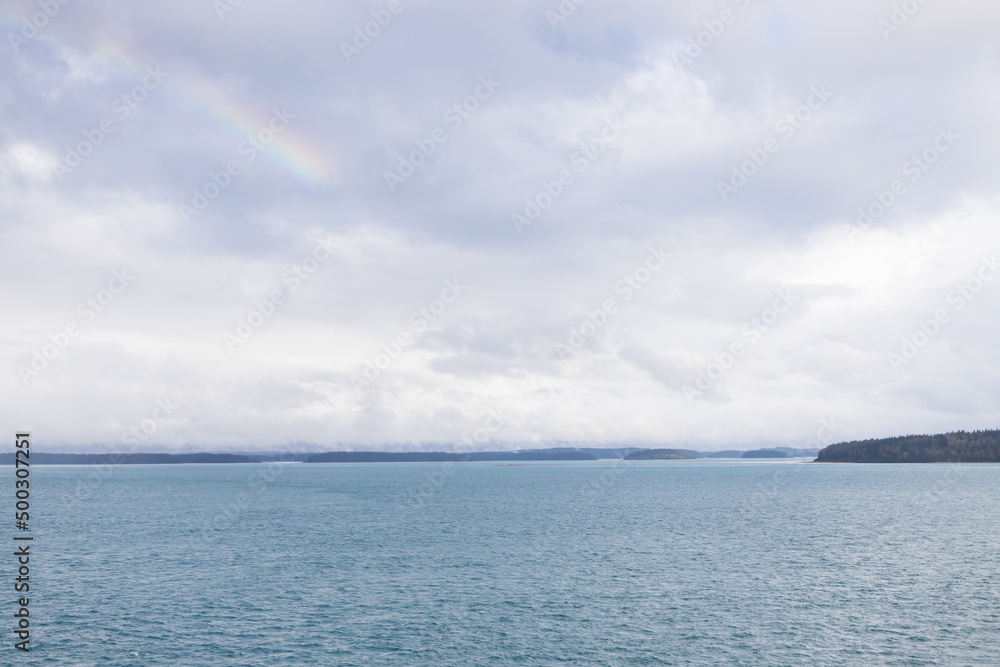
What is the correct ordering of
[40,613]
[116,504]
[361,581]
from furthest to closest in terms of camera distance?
[116,504]
[361,581]
[40,613]

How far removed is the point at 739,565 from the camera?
2719 inches

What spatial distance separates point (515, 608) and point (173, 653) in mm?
25623

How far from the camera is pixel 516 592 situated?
5784 centimetres

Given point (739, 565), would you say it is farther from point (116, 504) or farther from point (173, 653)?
point (116, 504)

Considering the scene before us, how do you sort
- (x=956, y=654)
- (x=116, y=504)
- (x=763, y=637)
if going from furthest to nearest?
(x=116, y=504) < (x=763, y=637) < (x=956, y=654)

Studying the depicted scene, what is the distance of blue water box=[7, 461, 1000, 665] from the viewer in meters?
42.7

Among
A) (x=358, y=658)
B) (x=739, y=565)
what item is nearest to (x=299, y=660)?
(x=358, y=658)

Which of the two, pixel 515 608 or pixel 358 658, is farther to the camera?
pixel 515 608

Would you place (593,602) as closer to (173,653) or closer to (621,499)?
(173,653)

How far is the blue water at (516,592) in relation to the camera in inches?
1681

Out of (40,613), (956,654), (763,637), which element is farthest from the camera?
(40,613)

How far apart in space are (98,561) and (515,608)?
170ft

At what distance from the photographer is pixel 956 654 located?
1610 inches

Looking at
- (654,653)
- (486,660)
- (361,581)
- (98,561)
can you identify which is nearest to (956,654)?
(654,653)
